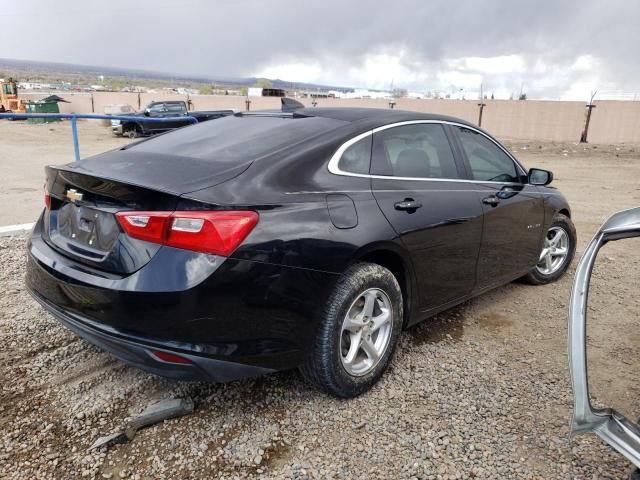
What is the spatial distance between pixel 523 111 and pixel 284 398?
2644cm

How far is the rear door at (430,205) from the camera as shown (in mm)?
3115

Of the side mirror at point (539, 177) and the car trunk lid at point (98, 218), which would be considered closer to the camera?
the car trunk lid at point (98, 218)

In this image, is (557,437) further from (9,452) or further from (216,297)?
(9,452)

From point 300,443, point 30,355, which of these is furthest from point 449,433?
point 30,355

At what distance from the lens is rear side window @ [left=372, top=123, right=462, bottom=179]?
3.22m

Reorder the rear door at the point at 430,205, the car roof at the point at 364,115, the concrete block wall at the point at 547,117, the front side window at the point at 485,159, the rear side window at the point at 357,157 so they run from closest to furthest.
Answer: the rear side window at the point at 357,157 → the rear door at the point at 430,205 → the car roof at the point at 364,115 → the front side window at the point at 485,159 → the concrete block wall at the point at 547,117

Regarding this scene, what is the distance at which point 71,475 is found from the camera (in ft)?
7.82

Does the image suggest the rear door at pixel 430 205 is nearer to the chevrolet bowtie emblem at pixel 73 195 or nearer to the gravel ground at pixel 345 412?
the gravel ground at pixel 345 412

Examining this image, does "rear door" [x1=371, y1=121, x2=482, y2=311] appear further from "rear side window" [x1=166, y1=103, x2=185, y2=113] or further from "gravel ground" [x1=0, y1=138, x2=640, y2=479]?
"rear side window" [x1=166, y1=103, x2=185, y2=113]

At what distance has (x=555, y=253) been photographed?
5035mm

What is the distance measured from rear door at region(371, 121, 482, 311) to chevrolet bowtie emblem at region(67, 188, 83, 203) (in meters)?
1.59

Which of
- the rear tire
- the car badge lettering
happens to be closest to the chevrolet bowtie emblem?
the car badge lettering

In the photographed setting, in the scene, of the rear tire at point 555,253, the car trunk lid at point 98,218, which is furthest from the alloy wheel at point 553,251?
the car trunk lid at point 98,218

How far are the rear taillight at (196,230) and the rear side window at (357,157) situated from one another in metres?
0.85
